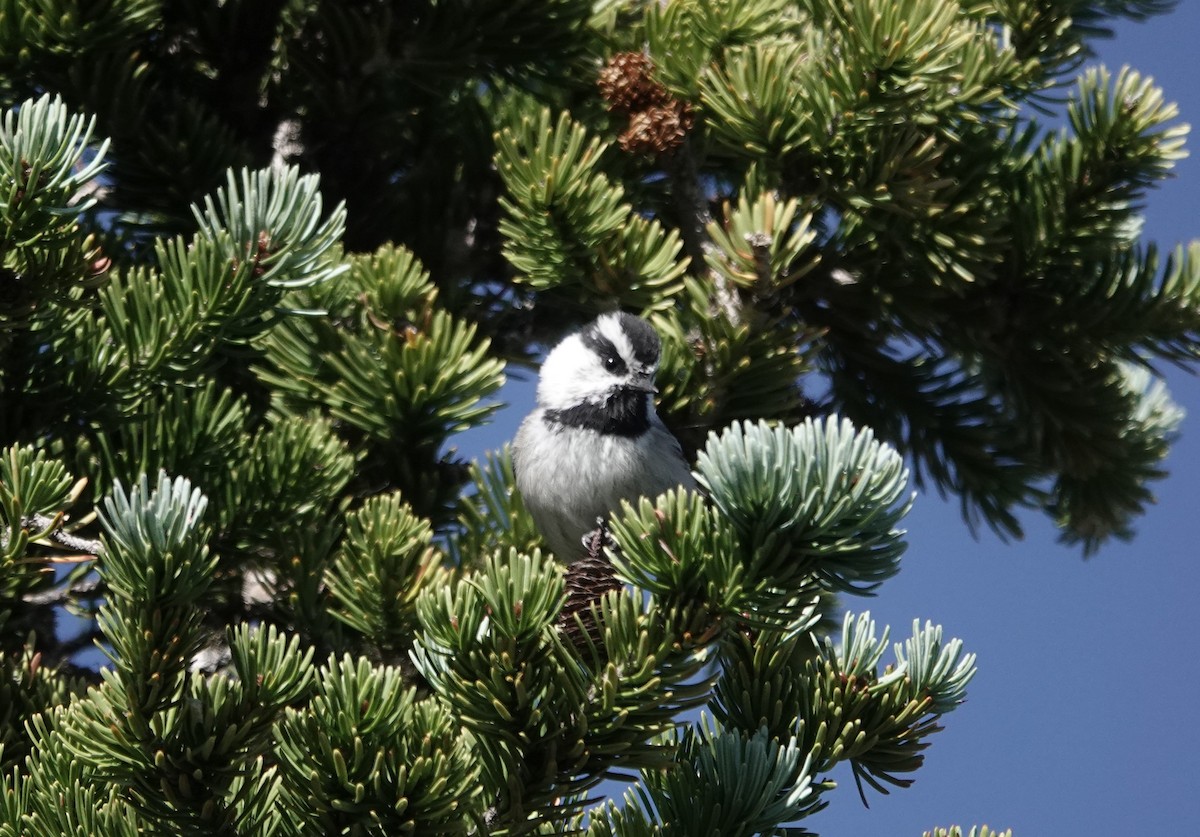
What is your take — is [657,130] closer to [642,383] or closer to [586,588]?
[642,383]

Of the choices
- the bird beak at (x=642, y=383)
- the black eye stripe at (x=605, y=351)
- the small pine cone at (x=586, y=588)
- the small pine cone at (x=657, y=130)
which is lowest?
the small pine cone at (x=586, y=588)

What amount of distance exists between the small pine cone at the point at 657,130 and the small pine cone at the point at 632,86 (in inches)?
0.7

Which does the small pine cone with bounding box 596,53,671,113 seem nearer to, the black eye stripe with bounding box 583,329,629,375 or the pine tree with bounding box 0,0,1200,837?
the pine tree with bounding box 0,0,1200,837

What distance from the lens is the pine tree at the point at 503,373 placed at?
116 cm

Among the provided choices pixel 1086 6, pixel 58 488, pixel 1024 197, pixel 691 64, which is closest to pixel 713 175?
pixel 691 64

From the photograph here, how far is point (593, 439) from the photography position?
8.52 feet

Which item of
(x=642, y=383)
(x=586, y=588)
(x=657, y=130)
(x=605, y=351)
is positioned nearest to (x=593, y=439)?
(x=605, y=351)

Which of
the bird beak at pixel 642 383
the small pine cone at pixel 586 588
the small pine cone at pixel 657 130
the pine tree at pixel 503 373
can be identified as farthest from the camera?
the bird beak at pixel 642 383

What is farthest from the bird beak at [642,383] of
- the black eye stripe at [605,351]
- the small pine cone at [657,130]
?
the small pine cone at [657,130]

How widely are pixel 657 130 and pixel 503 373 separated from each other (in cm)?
41

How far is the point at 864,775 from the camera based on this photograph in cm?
134

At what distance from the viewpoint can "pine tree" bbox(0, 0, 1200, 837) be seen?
3.79 feet

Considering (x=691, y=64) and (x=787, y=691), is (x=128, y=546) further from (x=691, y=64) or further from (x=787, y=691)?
(x=691, y=64)

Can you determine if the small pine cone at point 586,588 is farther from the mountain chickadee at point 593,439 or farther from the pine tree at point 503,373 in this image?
the mountain chickadee at point 593,439
